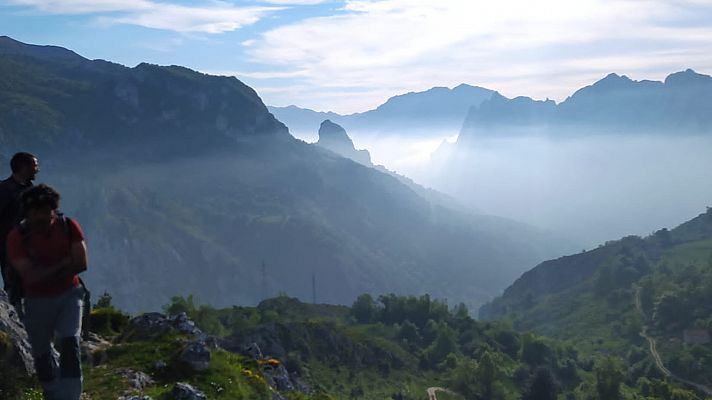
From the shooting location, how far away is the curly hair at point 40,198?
9891 millimetres

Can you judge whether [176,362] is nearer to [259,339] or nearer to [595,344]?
[259,339]

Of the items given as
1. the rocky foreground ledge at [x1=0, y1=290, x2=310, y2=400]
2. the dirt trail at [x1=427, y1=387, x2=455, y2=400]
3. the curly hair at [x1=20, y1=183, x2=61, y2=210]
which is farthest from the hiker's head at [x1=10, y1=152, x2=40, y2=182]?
the dirt trail at [x1=427, y1=387, x2=455, y2=400]

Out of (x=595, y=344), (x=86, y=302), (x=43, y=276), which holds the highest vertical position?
(x=43, y=276)

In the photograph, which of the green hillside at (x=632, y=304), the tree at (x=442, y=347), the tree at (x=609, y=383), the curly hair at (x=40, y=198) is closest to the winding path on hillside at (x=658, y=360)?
the green hillside at (x=632, y=304)

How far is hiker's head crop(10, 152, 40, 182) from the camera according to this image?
1230cm

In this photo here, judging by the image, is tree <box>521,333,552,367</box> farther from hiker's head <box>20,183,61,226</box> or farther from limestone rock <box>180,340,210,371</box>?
hiker's head <box>20,183,61,226</box>

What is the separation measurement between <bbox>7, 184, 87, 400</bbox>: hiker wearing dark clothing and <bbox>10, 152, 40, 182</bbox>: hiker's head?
93.7 inches

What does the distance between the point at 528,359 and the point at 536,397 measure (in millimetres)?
33055

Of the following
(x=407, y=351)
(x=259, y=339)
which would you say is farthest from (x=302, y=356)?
(x=407, y=351)

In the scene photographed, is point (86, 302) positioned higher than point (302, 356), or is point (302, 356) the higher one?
point (86, 302)

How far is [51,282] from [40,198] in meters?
1.34

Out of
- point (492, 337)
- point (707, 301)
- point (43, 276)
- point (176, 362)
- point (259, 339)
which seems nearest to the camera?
point (43, 276)

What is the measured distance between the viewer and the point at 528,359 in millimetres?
107750

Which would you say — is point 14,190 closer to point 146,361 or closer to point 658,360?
point 146,361
